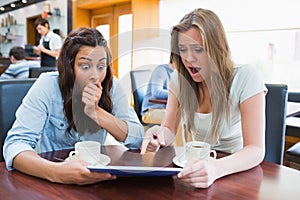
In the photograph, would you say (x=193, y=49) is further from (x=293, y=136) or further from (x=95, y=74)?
(x=293, y=136)

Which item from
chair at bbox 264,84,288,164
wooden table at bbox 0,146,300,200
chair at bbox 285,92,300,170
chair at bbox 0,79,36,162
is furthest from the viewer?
chair at bbox 285,92,300,170

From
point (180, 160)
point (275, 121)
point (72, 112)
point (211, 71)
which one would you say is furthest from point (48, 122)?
point (275, 121)

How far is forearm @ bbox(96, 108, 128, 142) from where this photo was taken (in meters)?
1.11

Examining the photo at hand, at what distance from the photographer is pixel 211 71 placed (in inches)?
44.5

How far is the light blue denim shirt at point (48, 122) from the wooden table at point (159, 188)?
0.12 m

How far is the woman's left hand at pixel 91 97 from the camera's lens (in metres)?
1.00

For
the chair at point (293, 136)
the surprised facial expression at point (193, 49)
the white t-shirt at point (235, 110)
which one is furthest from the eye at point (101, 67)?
the chair at point (293, 136)

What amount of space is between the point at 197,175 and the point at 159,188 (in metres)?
0.11

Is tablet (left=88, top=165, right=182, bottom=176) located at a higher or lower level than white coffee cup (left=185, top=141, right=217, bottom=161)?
lower

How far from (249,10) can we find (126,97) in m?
2.78

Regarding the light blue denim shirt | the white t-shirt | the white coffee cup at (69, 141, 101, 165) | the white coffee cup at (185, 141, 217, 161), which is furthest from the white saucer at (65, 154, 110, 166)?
the white t-shirt

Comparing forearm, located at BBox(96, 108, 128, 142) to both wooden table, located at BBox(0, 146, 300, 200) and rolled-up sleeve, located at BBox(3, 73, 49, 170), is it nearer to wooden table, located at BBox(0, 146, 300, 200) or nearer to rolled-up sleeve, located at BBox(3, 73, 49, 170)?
rolled-up sleeve, located at BBox(3, 73, 49, 170)

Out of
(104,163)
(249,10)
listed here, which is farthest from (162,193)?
(249,10)

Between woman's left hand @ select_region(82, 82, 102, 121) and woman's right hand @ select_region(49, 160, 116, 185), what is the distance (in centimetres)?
25
